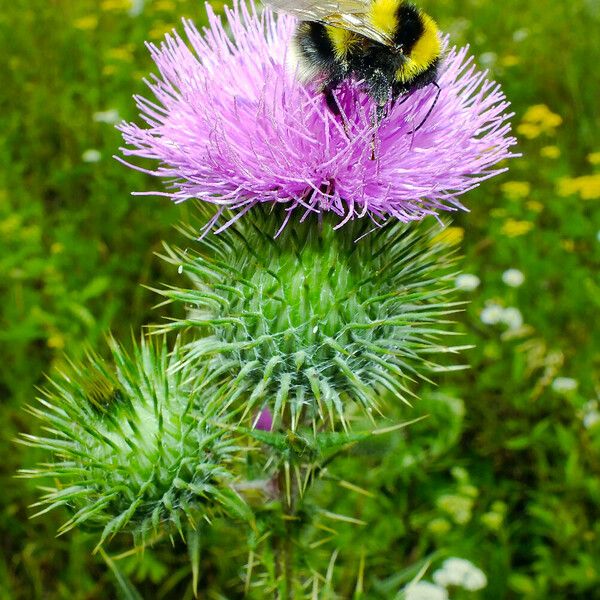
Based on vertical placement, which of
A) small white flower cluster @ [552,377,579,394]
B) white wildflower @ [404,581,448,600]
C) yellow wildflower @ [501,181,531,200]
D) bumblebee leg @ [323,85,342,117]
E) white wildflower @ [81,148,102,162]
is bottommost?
white wildflower @ [404,581,448,600]

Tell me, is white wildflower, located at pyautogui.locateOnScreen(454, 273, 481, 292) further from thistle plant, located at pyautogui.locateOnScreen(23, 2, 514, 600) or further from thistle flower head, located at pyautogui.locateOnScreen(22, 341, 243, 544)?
thistle flower head, located at pyautogui.locateOnScreen(22, 341, 243, 544)

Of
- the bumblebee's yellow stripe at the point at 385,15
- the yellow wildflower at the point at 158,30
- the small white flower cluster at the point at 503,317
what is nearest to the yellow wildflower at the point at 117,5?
the yellow wildflower at the point at 158,30

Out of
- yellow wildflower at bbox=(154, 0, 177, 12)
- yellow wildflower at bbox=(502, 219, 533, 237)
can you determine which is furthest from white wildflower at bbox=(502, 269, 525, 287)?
yellow wildflower at bbox=(154, 0, 177, 12)

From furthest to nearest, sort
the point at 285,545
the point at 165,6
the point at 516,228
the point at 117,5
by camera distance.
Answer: the point at 117,5 → the point at 165,6 → the point at 516,228 → the point at 285,545

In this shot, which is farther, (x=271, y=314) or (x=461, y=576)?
(x=461, y=576)

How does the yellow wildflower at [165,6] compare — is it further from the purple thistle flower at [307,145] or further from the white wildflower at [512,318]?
the purple thistle flower at [307,145]

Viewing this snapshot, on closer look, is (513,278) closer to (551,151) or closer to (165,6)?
(551,151)

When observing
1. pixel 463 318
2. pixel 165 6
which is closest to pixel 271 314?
pixel 463 318
